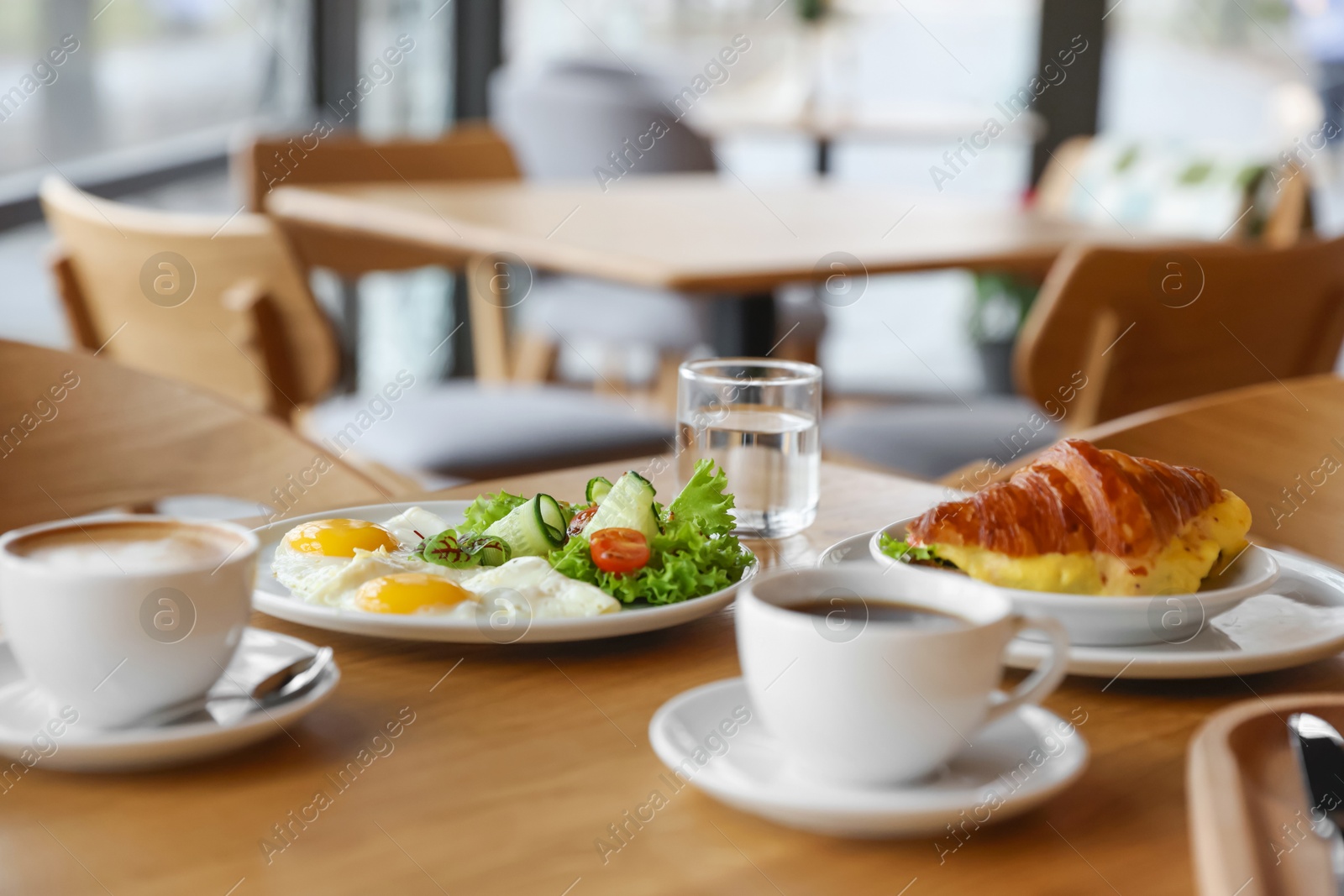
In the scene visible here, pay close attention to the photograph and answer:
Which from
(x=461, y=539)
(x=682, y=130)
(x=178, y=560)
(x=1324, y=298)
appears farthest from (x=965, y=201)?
(x=178, y=560)

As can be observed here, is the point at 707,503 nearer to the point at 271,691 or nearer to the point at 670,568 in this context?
the point at 670,568

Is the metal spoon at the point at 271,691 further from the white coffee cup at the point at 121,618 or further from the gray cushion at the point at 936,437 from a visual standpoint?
the gray cushion at the point at 936,437

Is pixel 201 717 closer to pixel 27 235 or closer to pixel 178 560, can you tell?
pixel 178 560

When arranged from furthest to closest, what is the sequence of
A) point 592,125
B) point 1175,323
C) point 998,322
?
point 998,322, point 592,125, point 1175,323

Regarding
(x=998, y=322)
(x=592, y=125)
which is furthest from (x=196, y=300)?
(x=998, y=322)

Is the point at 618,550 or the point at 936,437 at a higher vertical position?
Answer: the point at 618,550

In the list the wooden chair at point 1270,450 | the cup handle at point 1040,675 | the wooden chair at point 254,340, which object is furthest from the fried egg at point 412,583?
the wooden chair at point 254,340

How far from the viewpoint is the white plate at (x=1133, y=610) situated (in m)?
0.73

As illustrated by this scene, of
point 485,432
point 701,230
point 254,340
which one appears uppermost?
point 701,230

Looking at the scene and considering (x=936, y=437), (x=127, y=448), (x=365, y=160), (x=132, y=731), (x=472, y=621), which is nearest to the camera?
(x=132, y=731)

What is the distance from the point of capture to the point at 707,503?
2.91 ft

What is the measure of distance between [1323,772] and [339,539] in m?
0.52

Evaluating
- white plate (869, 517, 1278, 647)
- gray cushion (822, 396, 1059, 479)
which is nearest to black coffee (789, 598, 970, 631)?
white plate (869, 517, 1278, 647)

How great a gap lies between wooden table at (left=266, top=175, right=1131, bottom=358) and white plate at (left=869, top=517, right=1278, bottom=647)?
1.35 metres
